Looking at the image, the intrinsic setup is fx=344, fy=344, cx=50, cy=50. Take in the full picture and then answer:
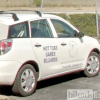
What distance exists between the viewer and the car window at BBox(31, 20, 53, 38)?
7508 mm

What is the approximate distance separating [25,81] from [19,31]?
1048 mm

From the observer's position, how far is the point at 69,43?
26.8 ft

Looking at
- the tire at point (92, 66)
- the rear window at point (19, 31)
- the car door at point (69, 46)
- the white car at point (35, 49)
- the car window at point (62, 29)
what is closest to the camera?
the white car at point (35, 49)

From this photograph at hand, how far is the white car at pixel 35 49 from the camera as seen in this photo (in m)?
6.74

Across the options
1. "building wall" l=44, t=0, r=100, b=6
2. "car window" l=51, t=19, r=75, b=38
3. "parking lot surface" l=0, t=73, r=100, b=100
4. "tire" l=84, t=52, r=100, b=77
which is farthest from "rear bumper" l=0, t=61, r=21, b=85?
"building wall" l=44, t=0, r=100, b=6

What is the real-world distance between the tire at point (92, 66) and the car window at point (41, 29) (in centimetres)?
168

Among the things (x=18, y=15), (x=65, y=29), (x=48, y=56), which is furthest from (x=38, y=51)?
(x=65, y=29)

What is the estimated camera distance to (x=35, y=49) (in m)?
7.21

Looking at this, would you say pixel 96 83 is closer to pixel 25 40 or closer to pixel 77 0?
pixel 25 40

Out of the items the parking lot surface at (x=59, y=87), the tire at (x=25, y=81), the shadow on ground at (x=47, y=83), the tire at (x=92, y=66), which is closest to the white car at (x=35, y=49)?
the tire at (x=25, y=81)

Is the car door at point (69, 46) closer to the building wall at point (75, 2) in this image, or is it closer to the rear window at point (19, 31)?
the rear window at point (19, 31)

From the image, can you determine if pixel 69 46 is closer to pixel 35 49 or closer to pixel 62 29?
pixel 62 29

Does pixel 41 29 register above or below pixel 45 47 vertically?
above

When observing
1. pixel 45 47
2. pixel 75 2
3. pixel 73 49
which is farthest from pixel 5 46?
pixel 75 2
